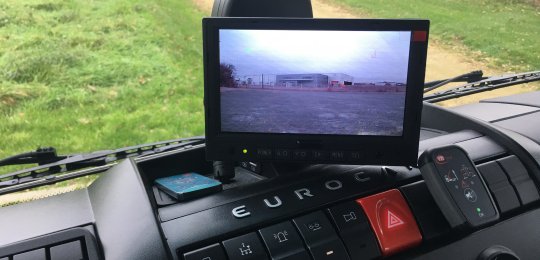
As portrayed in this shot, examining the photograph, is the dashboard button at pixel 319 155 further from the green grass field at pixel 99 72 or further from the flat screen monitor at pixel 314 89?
the green grass field at pixel 99 72

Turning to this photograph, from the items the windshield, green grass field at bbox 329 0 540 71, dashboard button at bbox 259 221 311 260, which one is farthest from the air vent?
green grass field at bbox 329 0 540 71

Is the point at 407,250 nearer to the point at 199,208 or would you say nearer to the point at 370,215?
the point at 370,215

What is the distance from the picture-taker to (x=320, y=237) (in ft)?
3.38

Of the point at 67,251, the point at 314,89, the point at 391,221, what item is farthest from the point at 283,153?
the point at 67,251

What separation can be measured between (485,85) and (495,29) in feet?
0.81

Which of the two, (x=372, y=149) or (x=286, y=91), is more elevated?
(x=286, y=91)

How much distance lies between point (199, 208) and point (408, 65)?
504mm

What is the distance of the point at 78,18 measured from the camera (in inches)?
58.9

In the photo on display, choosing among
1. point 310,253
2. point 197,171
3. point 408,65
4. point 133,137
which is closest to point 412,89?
point 408,65

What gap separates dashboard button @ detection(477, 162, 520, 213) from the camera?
4.08 feet

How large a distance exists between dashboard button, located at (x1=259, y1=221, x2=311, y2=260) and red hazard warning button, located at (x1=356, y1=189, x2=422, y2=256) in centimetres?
17

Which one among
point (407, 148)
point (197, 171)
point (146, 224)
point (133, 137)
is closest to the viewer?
point (146, 224)

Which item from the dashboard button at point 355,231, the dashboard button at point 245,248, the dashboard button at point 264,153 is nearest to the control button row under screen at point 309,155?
the dashboard button at point 264,153

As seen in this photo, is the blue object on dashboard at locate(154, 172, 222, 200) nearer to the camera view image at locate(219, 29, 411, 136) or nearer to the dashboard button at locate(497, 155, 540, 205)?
the camera view image at locate(219, 29, 411, 136)
